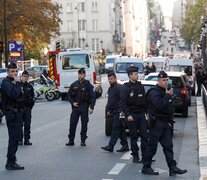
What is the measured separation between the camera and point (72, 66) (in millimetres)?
37250

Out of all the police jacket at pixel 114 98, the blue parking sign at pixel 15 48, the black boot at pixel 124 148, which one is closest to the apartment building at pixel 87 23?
the blue parking sign at pixel 15 48

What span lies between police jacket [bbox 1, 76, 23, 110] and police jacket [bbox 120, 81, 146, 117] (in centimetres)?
189

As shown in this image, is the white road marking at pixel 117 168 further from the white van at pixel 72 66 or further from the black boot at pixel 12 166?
the white van at pixel 72 66

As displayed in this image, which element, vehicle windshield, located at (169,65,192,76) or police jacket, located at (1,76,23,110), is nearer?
police jacket, located at (1,76,23,110)

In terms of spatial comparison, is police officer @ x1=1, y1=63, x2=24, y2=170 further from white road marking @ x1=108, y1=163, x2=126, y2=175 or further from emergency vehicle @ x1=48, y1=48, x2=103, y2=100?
emergency vehicle @ x1=48, y1=48, x2=103, y2=100

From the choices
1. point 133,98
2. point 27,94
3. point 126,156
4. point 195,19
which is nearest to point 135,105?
point 133,98

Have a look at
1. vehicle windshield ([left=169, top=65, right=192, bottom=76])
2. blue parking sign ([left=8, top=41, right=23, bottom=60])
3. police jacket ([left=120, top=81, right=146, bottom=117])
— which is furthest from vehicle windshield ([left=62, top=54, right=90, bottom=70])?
police jacket ([left=120, top=81, right=146, bottom=117])

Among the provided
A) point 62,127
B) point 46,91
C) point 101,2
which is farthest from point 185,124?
point 101,2

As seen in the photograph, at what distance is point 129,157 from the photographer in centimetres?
1409

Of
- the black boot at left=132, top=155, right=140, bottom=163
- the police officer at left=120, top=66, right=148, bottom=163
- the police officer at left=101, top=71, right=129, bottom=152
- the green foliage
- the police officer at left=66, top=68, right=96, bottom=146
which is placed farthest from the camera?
the green foliage

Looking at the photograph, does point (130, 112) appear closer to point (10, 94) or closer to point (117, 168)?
point (117, 168)

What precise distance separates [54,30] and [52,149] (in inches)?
1606

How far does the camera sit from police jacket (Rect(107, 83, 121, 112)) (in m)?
15.1

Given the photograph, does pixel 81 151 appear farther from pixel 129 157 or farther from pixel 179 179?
pixel 179 179
